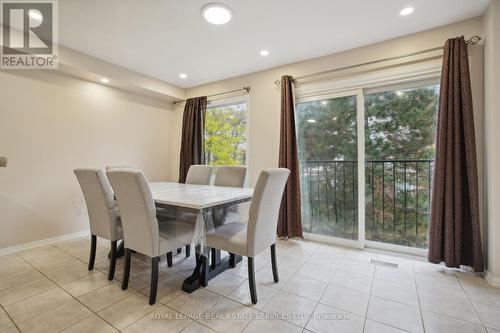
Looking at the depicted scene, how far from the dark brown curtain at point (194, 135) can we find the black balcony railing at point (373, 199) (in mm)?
1881

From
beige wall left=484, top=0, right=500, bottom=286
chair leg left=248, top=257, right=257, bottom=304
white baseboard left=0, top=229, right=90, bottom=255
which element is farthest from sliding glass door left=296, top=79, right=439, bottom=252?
white baseboard left=0, top=229, right=90, bottom=255

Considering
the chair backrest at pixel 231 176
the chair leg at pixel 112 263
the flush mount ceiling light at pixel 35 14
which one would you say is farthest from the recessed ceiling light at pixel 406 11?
the flush mount ceiling light at pixel 35 14

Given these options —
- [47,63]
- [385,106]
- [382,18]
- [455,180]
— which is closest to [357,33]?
[382,18]

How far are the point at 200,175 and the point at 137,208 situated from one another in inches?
64.2

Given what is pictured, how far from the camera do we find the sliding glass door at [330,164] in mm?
3023

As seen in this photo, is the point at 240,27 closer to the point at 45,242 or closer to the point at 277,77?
the point at 277,77

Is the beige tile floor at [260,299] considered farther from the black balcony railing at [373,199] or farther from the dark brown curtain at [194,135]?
the dark brown curtain at [194,135]

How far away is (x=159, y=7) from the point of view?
7.04ft

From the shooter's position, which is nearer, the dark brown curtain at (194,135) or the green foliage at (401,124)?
the green foliage at (401,124)

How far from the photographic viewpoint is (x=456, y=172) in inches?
86.4

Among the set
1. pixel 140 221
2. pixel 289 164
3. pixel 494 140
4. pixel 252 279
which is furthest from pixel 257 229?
pixel 494 140

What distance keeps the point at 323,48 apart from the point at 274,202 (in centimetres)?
213

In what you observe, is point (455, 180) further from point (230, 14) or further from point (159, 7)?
point (159, 7)

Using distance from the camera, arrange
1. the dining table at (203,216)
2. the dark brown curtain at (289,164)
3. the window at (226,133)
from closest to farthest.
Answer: the dining table at (203,216) → the dark brown curtain at (289,164) → the window at (226,133)
